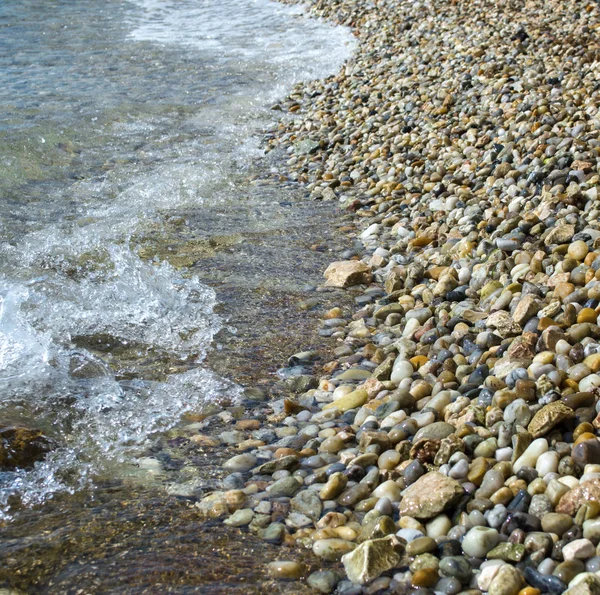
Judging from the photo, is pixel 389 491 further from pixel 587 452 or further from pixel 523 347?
pixel 523 347

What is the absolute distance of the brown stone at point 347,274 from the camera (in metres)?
4.16

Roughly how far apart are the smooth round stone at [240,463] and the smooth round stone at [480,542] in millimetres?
872

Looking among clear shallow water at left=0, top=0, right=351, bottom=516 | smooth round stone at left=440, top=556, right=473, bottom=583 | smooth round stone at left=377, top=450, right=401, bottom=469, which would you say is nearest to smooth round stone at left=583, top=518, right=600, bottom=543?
smooth round stone at left=440, top=556, right=473, bottom=583

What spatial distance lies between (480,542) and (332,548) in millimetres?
449

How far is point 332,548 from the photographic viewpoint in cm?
226

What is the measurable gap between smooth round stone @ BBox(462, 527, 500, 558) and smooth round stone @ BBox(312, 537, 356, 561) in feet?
1.15

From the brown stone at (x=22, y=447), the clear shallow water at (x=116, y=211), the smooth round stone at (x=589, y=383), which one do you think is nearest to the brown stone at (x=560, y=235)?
the smooth round stone at (x=589, y=383)

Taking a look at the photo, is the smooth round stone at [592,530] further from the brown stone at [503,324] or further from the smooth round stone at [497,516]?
the brown stone at [503,324]

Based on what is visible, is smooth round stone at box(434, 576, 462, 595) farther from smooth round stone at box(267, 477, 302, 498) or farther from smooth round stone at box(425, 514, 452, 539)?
smooth round stone at box(267, 477, 302, 498)

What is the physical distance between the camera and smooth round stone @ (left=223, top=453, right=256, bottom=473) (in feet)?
8.85

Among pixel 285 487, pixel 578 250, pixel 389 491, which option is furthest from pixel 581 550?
pixel 578 250

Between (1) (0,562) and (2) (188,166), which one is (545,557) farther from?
(2) (188,166)

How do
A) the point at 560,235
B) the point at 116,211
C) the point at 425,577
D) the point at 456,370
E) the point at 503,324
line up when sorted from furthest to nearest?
1. the point at 116,211
2. the point at 560,235
3. the point at 503,324
4. the point at 456,370
5. the point at 425,577

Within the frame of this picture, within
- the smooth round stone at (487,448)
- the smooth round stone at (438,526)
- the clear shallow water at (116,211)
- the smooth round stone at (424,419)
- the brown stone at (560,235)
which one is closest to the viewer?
the smooth round stone at (438,526)
